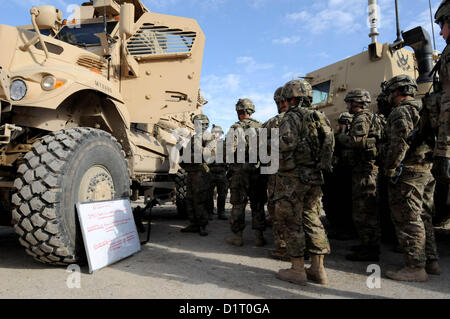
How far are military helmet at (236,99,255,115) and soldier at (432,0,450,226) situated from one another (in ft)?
7.65

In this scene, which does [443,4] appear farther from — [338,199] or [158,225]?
[158,225]

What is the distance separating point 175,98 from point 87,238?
2308 mm

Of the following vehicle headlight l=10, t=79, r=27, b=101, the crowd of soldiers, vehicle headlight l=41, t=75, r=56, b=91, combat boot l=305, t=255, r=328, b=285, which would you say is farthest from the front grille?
combat boot l=305, t=255, r=328, b=285

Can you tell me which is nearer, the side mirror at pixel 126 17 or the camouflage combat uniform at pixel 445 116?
the camouflage combat uniform at pixel 445 116

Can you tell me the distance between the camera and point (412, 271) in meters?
2.68

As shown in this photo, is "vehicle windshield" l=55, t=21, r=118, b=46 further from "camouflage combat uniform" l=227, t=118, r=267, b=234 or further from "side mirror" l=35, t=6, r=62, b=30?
"camouflage combat uniform" l=227, t=118, r=267, b=234

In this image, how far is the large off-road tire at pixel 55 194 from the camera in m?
2.37

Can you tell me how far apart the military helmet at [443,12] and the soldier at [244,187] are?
225cm

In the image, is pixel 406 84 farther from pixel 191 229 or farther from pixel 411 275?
pixel 191 229

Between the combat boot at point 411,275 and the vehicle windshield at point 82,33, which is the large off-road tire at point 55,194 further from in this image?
the combat boot at point 411,275

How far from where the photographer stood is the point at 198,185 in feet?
15.4

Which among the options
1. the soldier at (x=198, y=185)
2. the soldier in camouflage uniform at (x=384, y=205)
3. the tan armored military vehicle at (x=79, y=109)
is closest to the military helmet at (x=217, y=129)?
the soldier at (x=198, y=185)

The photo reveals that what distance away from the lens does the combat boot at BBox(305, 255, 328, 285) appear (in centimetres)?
258
